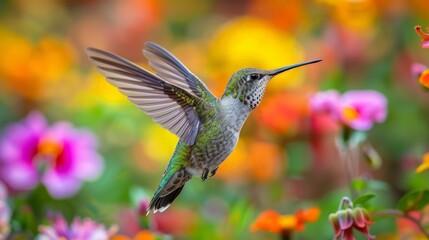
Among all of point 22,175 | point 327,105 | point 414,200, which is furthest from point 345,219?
point 22,175

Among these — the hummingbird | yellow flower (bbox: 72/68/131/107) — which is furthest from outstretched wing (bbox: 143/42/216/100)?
yellow flower (bbox: 72/68/131/107)

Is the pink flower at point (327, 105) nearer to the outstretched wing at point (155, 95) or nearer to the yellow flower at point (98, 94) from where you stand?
the outstretched wing at point (155, 95)

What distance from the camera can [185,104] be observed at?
101 centimetres

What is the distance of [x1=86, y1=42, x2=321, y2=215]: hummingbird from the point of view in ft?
3.12

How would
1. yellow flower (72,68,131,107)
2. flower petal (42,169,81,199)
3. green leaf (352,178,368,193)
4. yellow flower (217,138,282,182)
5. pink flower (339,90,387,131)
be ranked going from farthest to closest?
yellow flower (72,68,131,107), yellow flower (217,138,282,182), flower petal (42,169,81,199), pink flower (339,90,387,131), green leaf (352,178,368,193)

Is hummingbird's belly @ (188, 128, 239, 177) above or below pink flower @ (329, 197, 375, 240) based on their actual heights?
above

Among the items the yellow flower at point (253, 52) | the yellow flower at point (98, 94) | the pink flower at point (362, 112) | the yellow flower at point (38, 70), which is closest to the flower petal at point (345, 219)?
the pink flower at point (362, 112)

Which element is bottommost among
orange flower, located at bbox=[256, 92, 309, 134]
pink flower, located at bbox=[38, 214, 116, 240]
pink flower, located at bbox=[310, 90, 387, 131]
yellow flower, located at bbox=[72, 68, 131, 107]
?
pink flower, located at bbox=[38, 214, 116, 240]

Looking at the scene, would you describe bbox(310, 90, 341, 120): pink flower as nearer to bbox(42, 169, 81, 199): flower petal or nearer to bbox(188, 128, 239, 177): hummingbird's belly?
bbox(188, 128, 239, 177): hummingbird's belly

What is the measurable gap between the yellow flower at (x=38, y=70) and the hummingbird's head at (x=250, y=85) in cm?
137

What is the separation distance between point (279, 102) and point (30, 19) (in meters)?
1.54

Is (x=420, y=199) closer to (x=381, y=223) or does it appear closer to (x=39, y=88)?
(x=381, y=223)

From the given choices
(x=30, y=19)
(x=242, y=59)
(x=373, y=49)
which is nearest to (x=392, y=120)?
(x=373, y=49)

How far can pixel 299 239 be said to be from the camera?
1.60 meters
